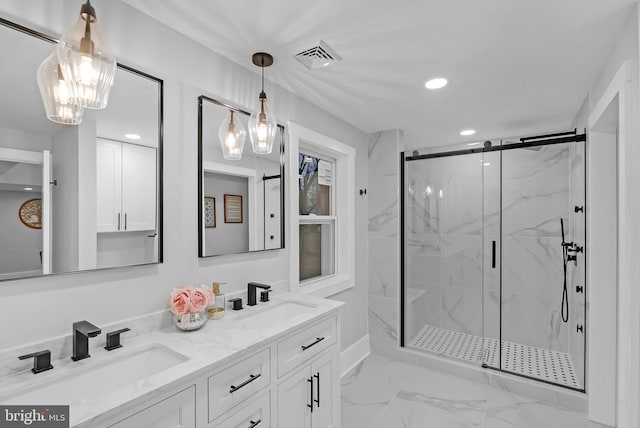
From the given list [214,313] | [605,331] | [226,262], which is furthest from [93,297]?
[605,331]

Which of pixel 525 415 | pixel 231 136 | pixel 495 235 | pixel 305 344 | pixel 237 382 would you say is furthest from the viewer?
pixel 495 235

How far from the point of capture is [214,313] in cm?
169

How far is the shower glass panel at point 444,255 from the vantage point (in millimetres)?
3389

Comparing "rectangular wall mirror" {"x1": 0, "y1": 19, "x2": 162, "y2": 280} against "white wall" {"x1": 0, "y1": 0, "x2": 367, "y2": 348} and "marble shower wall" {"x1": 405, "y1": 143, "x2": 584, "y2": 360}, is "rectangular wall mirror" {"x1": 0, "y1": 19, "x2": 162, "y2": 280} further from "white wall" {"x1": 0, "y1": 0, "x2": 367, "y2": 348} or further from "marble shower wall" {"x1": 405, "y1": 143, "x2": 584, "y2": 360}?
"marble shower wall" {"x1": 405, "y1": 143, "x2": 584, "y2": 360}

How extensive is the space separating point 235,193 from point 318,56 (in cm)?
95

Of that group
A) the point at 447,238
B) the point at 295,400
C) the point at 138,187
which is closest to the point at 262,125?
the point at 138,187

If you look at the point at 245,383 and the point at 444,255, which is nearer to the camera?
the point at 245,383

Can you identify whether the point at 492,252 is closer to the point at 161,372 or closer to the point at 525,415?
the point at 525,415

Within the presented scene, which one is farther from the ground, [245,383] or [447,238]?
[447,238]

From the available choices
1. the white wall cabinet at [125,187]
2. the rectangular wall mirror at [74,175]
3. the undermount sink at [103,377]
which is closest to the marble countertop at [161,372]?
the undermount sink at [103,377]

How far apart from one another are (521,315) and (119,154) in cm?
402

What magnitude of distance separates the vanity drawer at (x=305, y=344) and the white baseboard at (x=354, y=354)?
1.20 meters

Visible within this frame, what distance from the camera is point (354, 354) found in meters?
3.15

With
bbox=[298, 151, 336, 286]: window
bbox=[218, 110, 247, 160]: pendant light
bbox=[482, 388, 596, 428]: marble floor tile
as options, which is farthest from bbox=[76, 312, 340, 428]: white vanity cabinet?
bbox=[482, 388, 596, 428]: marble floor tile
